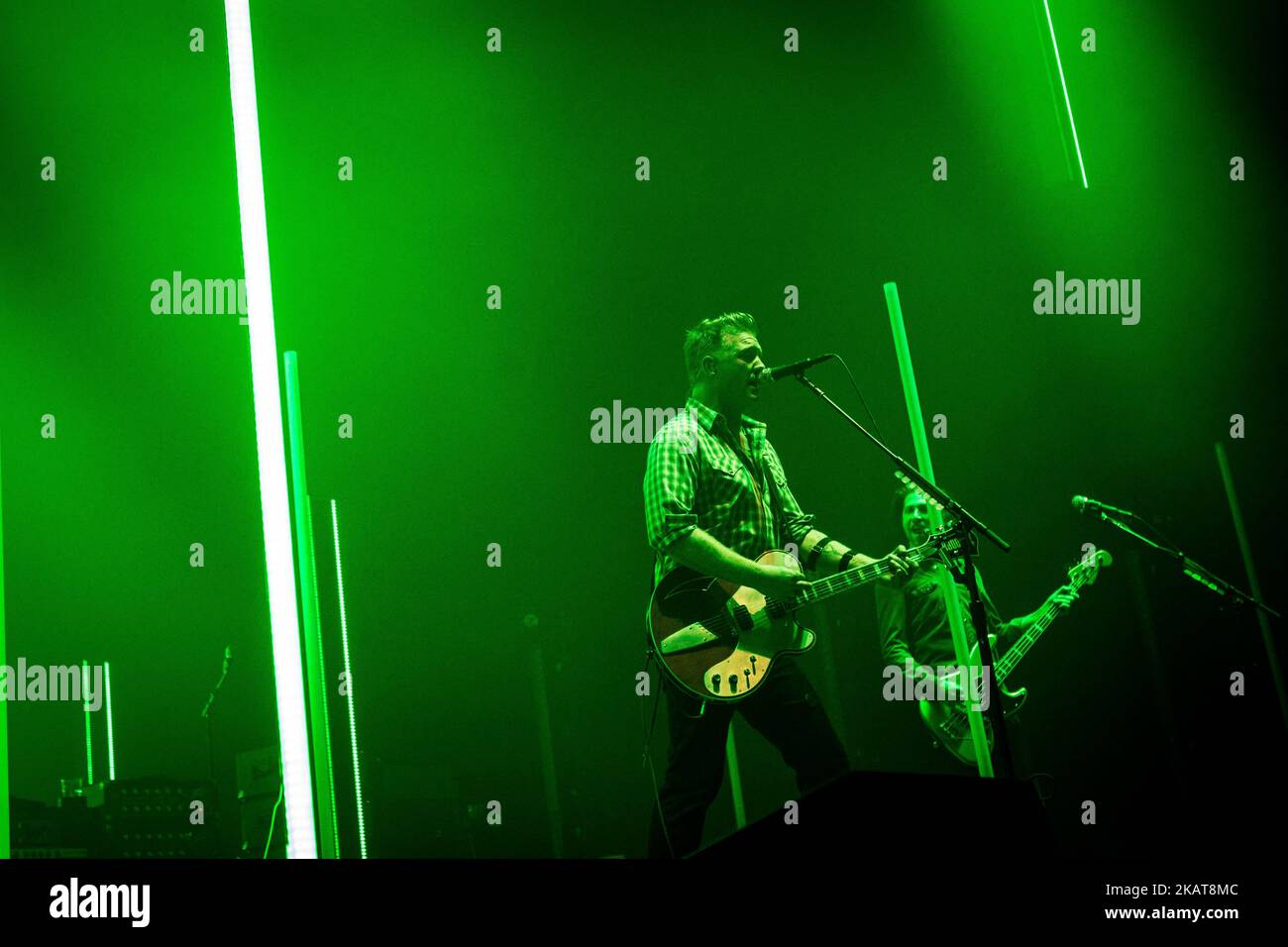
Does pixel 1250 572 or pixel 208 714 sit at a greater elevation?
pixel 1250 572

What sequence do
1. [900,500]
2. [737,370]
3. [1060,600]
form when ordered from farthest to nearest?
1. [900,500]
2. [1060,600]
3. [737,370]

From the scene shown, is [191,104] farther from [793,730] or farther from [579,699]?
[793,730]

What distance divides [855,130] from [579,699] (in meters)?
2.95

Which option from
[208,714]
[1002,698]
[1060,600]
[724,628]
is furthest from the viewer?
[208,714]

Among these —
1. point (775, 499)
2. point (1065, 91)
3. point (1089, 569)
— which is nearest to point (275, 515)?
point (775, 499)

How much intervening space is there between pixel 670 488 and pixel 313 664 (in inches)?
43.5

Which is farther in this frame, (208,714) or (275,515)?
(208,714)

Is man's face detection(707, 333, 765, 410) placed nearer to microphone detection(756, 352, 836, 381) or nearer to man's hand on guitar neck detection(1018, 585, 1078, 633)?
microphone detection(756, 352, 836, 381)

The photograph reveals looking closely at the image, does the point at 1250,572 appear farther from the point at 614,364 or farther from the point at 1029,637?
the point at 614,364

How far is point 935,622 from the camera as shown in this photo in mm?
4691

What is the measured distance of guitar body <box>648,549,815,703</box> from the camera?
3.18 metres

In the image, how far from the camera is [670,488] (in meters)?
3.29

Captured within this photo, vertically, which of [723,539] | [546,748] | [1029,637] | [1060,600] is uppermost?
[723,539]

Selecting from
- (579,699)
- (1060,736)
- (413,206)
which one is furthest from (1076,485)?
(413,206)
